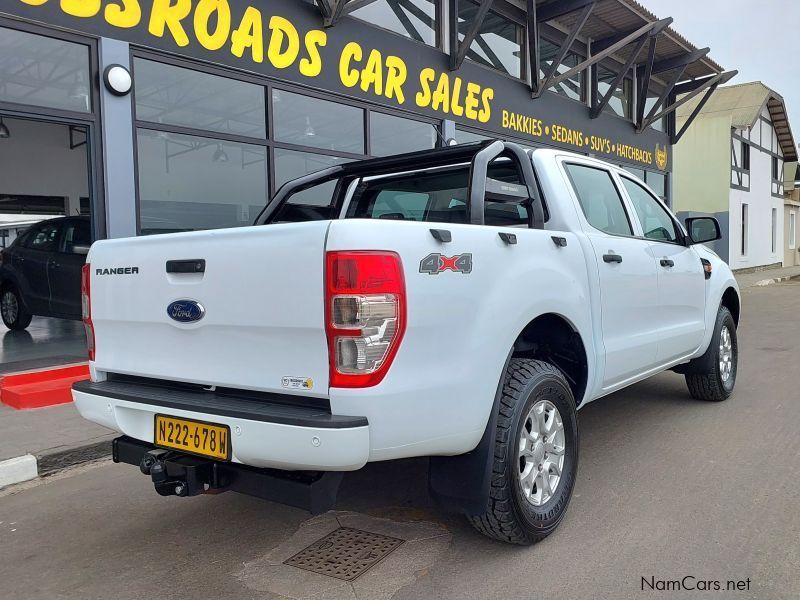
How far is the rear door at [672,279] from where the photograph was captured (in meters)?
4.23

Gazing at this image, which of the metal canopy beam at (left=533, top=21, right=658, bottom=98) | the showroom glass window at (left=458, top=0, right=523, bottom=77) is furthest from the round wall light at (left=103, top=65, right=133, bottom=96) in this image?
the metal canopy beam at (left=533, top=21, right=658, bottom=98)

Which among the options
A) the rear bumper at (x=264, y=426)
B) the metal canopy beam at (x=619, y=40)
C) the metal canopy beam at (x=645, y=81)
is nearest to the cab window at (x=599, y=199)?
the rear bumper at (x=264, y=426)

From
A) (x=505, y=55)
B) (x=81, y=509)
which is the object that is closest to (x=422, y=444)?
(x=81, y=509)

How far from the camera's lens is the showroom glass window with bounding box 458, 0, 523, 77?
1093 cm

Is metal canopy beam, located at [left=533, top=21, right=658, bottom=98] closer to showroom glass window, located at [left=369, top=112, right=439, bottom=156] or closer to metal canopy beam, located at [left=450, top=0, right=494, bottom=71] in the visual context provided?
metal canopy beam, located at [left=450, top=0, right=494, bottom=71]

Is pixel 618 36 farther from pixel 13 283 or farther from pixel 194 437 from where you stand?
pixel 194 437

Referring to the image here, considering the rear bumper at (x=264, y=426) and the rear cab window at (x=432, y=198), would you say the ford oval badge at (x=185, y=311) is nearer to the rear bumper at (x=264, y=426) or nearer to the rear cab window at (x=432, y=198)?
the rear bumper at (x=264, y=426)

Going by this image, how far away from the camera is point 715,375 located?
516 centimetres

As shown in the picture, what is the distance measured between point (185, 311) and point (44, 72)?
456cm

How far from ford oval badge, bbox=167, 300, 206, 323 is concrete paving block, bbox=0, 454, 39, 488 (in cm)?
214

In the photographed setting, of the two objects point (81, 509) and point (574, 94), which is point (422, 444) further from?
point (574, 94)

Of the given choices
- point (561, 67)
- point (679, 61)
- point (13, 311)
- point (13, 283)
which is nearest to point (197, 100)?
point (13, 283)

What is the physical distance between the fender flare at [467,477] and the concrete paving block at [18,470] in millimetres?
2808

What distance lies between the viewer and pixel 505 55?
11.9m
